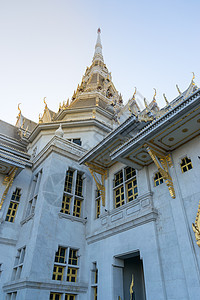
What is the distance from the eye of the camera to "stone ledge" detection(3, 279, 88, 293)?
11.5 m

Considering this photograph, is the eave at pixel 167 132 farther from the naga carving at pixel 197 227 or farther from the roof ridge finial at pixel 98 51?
the roof ridge finial at pixel 98 51

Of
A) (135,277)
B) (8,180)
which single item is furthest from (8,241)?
(135,277)

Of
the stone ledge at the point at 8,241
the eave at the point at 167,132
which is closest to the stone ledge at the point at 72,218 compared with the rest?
the stone ledge at the point at 8,241

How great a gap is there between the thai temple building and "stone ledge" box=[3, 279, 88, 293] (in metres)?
0.05

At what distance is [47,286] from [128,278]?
15.8 ft

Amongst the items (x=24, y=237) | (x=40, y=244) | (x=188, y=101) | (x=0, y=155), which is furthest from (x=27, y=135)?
(x=188, y=101)

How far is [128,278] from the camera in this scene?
532 inches

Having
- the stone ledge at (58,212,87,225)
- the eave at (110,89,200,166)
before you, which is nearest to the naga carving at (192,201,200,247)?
the eave at (110,89,200,166)

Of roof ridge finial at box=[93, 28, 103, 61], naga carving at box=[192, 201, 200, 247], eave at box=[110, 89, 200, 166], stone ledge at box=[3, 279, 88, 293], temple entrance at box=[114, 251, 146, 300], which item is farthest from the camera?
roof ridge finial at box=[93, 28, 103, 61]

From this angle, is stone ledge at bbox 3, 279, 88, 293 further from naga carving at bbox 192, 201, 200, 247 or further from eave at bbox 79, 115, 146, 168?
naga carving at bbox 192, 201, 200, 247

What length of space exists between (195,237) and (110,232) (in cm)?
531

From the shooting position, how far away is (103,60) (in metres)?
46.3

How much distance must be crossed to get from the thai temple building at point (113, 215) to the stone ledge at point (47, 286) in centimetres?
5

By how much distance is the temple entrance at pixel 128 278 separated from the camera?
39.8ft
